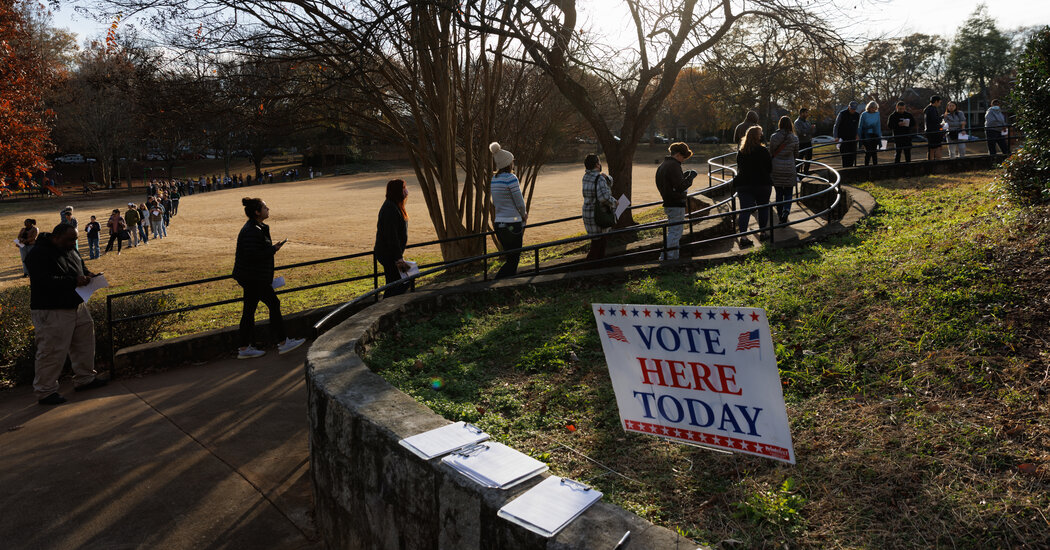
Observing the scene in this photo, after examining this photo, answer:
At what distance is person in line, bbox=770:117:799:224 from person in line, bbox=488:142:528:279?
4574 mm

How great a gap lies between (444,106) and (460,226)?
2542 mm

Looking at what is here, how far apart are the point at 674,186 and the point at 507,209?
2.43 metres

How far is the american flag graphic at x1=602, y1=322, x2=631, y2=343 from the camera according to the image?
12.3 feet

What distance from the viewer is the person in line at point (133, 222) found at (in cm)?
2662

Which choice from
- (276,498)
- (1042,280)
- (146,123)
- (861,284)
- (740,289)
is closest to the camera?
(276,498)

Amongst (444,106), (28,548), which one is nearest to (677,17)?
(444,106)

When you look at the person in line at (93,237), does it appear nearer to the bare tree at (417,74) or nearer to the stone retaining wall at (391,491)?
the bare tree at (417,74)

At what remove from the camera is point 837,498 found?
330 centimetres

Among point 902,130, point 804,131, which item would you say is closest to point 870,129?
point 804,131

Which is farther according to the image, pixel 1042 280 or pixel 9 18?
pixel 9 18

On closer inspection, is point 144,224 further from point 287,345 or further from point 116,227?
point 287,345

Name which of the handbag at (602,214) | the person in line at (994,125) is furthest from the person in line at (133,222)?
the person in line at (994,125)

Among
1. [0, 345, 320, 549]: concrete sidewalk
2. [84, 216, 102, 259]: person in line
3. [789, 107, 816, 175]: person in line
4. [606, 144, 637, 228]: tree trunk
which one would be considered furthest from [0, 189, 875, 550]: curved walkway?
[84, 216, 102, 259]: person in line

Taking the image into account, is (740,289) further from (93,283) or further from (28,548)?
(93,283)
